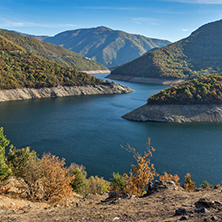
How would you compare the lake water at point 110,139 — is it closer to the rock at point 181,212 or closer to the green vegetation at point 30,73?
the rock at point 181,212

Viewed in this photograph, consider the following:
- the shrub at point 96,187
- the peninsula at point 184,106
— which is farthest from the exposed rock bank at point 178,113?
the shrub at point 96,187

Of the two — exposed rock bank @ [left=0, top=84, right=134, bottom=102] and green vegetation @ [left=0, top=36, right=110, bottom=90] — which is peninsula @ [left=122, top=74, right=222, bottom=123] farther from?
green vegetation @ [left=0, top=36, right=110, bottom=90]

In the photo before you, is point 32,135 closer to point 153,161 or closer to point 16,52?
point 153,161

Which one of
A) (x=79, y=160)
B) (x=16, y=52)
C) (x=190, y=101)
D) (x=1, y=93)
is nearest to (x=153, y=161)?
(x=79, y=160)

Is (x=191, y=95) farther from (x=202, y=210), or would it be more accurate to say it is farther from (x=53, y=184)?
(x=202, y=210)

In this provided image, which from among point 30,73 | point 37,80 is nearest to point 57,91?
point 37,80
